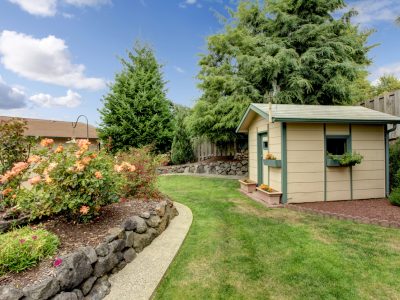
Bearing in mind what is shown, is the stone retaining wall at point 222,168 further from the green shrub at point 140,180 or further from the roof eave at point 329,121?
the green shrub at point 140,180

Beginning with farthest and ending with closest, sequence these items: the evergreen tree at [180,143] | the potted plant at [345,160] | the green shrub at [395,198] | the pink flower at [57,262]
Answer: the evergreen tree at [180,143] → the potted plant at [345,160] → the green shrub at [395,198] → the pink flower at [57,262]

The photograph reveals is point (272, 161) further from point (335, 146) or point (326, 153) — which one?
point (335, 146)

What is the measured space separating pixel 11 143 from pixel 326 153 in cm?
797

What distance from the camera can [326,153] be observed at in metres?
7.05

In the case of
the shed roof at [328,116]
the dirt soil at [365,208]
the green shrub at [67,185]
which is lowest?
the dirt soil at [365,208]

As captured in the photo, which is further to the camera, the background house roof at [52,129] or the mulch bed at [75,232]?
the background house roof at [52,129]

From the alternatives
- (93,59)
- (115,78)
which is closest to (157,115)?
(115,78)

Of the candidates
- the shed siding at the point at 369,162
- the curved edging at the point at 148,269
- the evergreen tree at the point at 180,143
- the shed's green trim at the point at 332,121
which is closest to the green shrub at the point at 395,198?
the shed siding at the point at 369,162

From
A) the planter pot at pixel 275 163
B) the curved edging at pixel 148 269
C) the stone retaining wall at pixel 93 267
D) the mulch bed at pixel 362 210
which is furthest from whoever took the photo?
the planter pot at pixel 275 163

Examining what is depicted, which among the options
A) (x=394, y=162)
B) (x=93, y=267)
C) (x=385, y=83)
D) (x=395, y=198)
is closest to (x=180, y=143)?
(x=394, y=162)

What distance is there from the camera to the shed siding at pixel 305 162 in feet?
22.6

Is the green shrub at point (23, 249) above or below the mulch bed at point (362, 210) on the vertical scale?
above

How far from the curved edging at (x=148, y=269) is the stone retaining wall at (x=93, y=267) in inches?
4.2

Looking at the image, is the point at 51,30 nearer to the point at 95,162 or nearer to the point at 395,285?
the point at 95,162
